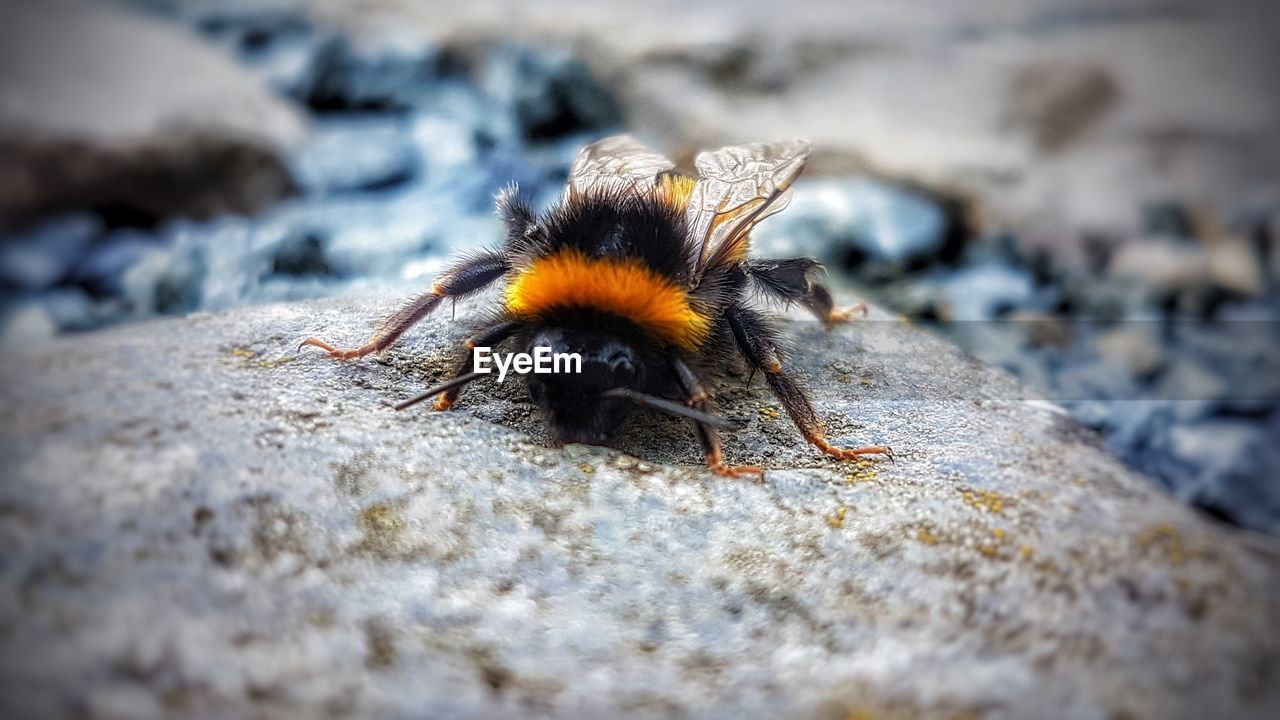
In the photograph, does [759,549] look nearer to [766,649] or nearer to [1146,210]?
[766,649]

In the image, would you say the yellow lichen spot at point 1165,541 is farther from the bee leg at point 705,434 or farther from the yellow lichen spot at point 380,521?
the yellow lichen spot at point 380,521

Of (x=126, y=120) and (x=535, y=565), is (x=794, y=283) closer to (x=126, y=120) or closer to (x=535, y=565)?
(x=535, y=565)

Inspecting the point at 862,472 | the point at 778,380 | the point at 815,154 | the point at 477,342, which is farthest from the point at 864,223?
the point at 477,342

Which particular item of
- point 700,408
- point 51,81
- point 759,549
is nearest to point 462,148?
point 51,81

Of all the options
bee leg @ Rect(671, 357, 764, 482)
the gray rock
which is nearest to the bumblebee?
bee leg @ Rect(671, 357, 764, 482)

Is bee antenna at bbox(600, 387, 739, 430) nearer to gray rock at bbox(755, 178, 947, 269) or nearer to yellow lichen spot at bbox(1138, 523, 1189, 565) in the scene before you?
yellow lichen spot at bbox(1138, 523, 1189, 565)

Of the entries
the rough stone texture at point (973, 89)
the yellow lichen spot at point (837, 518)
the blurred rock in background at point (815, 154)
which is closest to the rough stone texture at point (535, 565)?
the yellow lichen spot at point (837, 518)

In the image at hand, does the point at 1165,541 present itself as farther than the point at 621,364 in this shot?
No
